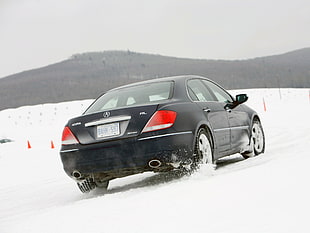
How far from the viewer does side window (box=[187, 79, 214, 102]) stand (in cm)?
597

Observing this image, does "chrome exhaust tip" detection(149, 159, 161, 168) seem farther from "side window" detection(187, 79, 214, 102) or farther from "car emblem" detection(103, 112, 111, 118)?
"side window" detection(187, 79, 214, 102)

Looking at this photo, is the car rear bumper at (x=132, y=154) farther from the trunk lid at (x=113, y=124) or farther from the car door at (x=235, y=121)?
the car door at (x=235, y=121)

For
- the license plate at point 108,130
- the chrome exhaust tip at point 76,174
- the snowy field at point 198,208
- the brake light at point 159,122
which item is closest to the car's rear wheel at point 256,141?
the snowy field at point 198,208

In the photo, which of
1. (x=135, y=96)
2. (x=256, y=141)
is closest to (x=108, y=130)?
(x=135, y=96)

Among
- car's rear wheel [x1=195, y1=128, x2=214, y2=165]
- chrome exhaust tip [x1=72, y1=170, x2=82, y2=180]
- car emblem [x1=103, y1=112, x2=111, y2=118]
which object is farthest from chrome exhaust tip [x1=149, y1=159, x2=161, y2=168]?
chrome exhaust tip [x1=72, y1=170, x2=82, y2=180]

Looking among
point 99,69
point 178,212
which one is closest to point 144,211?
point 178,212

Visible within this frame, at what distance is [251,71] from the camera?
158 metres

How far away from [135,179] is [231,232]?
4155 mm

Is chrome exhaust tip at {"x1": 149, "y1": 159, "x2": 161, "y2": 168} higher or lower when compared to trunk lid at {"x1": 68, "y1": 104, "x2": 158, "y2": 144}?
lower

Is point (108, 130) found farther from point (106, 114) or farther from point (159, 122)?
point (159, 122)

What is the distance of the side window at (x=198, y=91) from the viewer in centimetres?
597

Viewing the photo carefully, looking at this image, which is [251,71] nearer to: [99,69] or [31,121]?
[99,69]

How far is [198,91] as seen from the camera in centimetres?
625

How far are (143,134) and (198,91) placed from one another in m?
1.49
